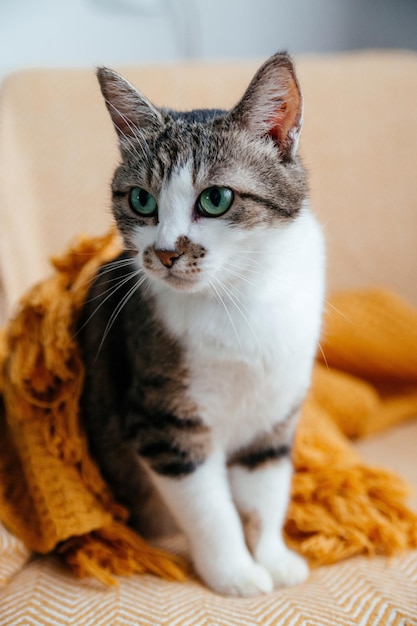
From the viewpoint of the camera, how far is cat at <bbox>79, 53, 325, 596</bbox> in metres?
0.78

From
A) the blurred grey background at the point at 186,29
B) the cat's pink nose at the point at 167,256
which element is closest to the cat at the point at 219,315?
the cat's pink nose at the point at 167,256

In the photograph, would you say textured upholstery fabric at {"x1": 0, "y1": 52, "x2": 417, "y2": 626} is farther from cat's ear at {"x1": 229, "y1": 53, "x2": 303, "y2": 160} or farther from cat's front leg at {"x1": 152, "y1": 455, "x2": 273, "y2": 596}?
cat's ear at {"x1": 229, "y1": 53, "x2": 303, "y2": 160}

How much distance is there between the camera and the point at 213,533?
866 millimetres

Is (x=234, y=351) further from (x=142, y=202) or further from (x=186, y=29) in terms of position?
(x=186, y=29)

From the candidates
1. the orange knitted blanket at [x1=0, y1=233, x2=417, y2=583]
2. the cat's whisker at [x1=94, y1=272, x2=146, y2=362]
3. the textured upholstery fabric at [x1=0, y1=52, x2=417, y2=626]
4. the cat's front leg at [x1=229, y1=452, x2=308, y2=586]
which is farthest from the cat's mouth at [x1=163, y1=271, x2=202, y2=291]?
the textured upholstery fabric at [x1=0, y1=52, x2=417, y2=626]

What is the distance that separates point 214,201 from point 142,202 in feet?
0.37

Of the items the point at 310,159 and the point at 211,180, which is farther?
the point at 310,159

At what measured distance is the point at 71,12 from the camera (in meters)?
1.70

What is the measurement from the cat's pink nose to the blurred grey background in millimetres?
1180

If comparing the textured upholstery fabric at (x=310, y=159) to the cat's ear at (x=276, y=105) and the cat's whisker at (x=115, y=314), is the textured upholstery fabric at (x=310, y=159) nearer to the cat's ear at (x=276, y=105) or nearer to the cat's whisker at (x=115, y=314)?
the cat's whisker at (x=115, y=314)

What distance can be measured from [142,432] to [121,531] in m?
0.17

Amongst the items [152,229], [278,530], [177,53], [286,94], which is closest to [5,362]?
[152,229]

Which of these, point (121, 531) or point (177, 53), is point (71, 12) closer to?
point (177, 53)

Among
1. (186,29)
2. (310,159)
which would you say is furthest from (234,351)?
(186,29)
